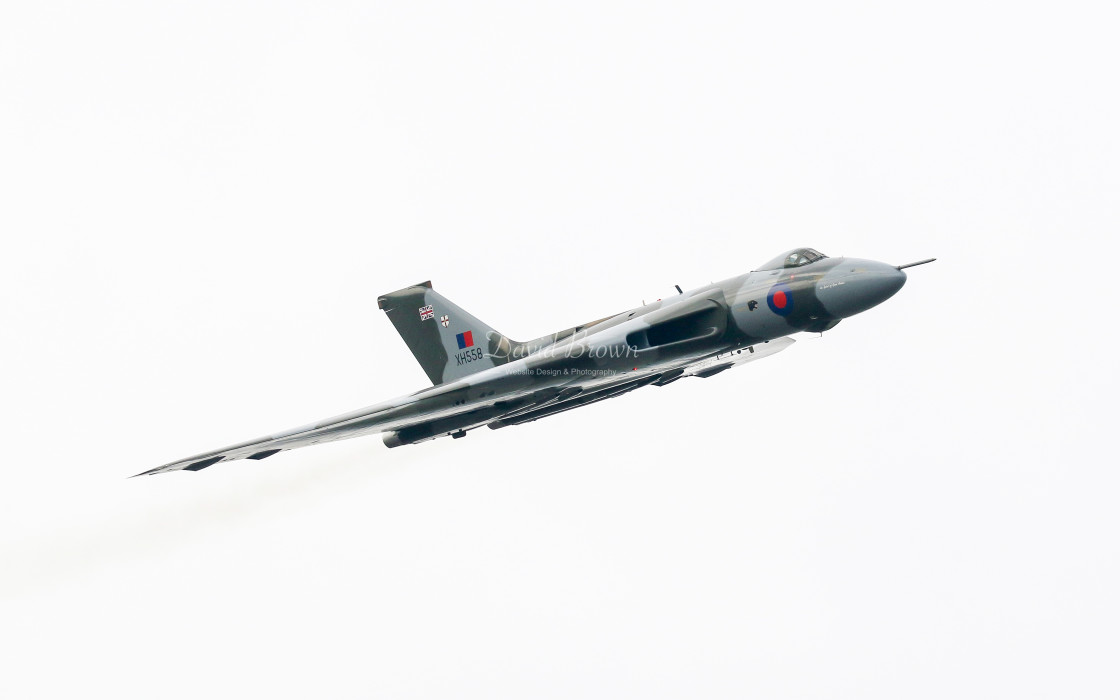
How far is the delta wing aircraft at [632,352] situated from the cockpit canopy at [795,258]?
26 mm

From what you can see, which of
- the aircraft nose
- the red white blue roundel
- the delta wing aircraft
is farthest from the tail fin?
the aircraft nose

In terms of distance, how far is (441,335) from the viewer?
4553cm

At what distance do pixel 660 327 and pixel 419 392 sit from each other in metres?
7.63

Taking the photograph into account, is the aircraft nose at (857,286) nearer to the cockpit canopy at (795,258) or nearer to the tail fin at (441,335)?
the cockpit canopy at (795,258)

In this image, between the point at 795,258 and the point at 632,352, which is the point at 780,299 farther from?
the point at 632,352

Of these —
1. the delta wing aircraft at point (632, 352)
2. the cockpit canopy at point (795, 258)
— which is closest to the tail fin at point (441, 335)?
the delta wing aircraft at point (632, 352)

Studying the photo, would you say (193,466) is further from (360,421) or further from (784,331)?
(784,331)

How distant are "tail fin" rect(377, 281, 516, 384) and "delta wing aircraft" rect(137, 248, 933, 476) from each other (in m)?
1.31

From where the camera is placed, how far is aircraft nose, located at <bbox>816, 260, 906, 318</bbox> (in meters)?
37.2

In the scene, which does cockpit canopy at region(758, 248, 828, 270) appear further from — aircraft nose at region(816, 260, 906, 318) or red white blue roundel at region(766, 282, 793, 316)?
aircraft nose at region(816, 260, 906, 318)

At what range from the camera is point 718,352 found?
130 ft

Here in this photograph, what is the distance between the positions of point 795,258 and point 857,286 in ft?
6.85

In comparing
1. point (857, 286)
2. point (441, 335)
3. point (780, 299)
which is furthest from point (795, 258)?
point (441, 335)

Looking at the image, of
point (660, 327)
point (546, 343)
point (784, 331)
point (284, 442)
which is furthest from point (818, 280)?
point (284, 442)
